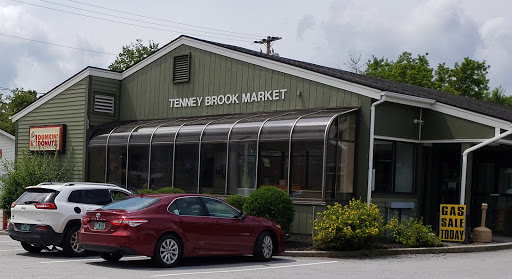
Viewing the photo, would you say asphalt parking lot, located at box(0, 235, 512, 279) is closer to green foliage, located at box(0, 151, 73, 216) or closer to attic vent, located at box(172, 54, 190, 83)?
green foliage, located at box(0, 151, 73, 216)

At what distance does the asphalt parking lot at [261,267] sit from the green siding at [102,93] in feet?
34.1

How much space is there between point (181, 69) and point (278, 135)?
6.51m

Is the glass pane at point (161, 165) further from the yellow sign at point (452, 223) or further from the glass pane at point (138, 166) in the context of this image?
the yellow sign at point (452, 223)

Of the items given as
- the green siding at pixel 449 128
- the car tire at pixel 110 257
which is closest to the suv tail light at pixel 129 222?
the car tire at pixel 110 257

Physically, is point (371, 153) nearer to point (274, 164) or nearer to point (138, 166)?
point (274, 164)

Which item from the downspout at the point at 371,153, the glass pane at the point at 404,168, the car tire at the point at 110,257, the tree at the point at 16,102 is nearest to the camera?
the car tire at the point at 110,257

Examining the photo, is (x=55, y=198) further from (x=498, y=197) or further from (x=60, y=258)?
(x=498, y=197)

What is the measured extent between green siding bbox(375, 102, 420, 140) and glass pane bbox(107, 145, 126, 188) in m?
9.75

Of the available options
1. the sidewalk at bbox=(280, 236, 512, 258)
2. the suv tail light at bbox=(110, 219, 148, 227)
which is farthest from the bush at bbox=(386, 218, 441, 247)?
the suv tail light at bbox=(110, 219, 148, 227)

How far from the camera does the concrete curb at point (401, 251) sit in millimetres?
16047

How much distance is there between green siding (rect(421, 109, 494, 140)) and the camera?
18.9 metres

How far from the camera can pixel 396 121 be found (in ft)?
64.4

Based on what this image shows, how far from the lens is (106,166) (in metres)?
25.2

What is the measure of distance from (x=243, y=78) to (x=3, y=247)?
9220 mm
